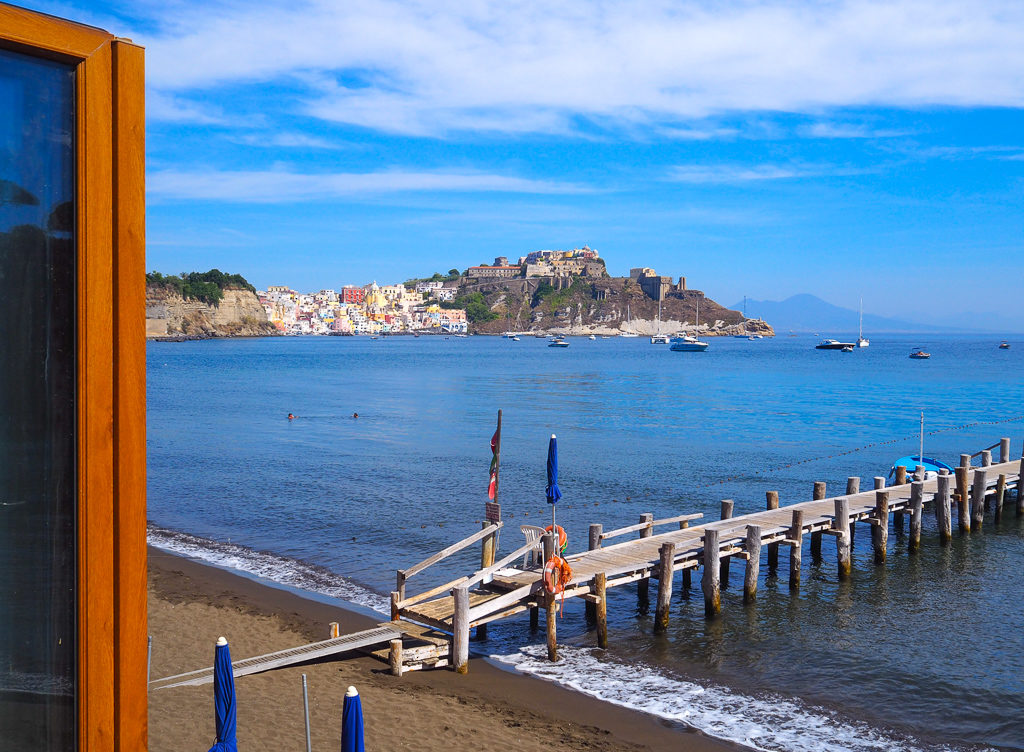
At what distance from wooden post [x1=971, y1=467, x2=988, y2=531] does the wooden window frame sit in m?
28.2

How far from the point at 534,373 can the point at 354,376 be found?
75.1 feet

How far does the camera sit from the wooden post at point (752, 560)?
1792cm

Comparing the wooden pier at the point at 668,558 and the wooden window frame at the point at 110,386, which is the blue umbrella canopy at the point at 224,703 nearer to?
the wooden window frame at the point at 110,386

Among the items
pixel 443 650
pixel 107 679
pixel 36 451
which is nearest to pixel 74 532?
pixel 36 451

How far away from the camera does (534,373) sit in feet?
349

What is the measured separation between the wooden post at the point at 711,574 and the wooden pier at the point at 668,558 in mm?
21

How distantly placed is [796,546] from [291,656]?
12.1 metres

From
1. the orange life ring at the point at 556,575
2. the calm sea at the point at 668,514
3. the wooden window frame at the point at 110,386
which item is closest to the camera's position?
the wooden window frame at the point at 110,386

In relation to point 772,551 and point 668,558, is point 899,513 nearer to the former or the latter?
point 772,551

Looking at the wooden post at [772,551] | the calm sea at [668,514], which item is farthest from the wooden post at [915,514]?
the wooden post at [772,551]

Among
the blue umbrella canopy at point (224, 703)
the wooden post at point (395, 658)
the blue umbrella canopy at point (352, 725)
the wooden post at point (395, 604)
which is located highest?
the blue umbrella canopy at point (352, 725)

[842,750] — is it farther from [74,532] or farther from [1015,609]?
[74,532]

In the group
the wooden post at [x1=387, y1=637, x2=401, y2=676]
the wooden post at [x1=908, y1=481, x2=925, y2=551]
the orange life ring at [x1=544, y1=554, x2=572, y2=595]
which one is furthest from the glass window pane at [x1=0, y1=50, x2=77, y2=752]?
the wooden post at [x1=908, y1=481, x2=925, y2=551]

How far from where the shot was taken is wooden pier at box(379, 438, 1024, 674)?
47.3 feet
